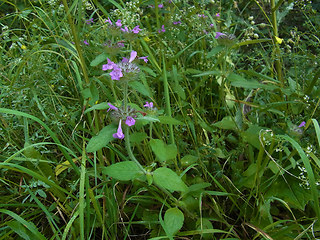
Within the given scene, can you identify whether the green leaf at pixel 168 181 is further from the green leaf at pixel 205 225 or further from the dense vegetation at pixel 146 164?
the green leaf at pixel 205 225

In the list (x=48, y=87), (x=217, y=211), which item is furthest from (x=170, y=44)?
(x=217, y=211)

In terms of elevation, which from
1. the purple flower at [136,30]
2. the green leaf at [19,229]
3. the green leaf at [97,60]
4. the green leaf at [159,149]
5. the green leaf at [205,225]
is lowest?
the green leaf at [19,229]

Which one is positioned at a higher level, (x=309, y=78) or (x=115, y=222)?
(x=309, y=78)

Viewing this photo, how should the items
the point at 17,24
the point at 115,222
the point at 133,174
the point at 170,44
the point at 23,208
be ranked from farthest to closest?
the point at 17,24 < the point at 170,44 < the point at 23,208 < the point at 115,222 < the point at 133,174

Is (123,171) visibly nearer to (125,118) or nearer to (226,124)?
(125,118)

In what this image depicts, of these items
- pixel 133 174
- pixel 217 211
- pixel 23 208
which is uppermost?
pixel 133 174

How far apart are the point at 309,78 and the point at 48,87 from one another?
109 centimetres

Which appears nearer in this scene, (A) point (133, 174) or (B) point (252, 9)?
(A) point (133, 174)

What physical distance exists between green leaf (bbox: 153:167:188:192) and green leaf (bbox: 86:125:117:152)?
17 centimetres

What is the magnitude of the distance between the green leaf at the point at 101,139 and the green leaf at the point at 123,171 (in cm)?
9

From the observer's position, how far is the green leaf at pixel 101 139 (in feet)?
2.68

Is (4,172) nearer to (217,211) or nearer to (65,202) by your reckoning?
(65,202)

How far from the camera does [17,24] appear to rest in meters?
2.46

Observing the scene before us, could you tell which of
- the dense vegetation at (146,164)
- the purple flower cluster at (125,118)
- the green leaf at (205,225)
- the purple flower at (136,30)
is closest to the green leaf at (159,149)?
the dense vegetation at (146,164)
